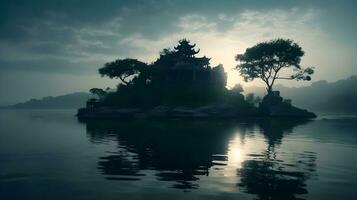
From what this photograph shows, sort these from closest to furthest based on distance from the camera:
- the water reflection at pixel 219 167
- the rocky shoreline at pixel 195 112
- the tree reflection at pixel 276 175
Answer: the tree reflection at pixel 276 175
the water reflection at pixel 219 167
the rocky shoreline at pixel 195 112

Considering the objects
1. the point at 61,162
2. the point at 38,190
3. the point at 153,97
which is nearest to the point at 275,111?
the point at 153,97

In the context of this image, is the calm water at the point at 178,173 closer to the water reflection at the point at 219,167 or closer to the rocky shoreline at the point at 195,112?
the water reflection at the point at 219,167

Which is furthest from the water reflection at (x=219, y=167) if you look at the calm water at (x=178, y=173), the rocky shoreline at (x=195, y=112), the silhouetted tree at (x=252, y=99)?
the silhouetted tree at (x=252, y=99)

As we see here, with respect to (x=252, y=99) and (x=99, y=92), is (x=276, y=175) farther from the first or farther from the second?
(x=99, y=92)

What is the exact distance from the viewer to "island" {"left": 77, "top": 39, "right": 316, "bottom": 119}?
264 feet

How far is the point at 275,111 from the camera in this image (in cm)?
8212

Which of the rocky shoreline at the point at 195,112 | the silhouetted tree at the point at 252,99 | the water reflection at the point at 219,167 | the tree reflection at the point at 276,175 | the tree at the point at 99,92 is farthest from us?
the tree at the point at 99,92

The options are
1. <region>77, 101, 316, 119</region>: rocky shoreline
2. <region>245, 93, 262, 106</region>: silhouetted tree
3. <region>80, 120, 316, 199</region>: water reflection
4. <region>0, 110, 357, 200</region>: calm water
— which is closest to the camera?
<region>0, 110, 357, 200</region>: calm water

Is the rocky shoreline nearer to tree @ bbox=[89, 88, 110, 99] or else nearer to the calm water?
tree @ bbox=[89, 88, 110, 99]

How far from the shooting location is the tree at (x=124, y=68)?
94188mm

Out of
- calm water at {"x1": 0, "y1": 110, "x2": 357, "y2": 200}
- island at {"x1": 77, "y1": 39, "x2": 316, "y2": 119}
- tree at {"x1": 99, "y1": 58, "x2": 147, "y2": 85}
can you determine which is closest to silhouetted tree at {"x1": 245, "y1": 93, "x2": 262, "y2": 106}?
island at {"x1": 77, "y1": 39, "x2": 316, "y2": 119}

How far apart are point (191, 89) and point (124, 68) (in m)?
22.7

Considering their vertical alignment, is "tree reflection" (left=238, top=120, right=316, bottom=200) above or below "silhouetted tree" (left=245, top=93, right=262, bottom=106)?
below

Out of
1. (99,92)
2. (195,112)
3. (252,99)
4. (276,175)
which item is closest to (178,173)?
(276,175)
